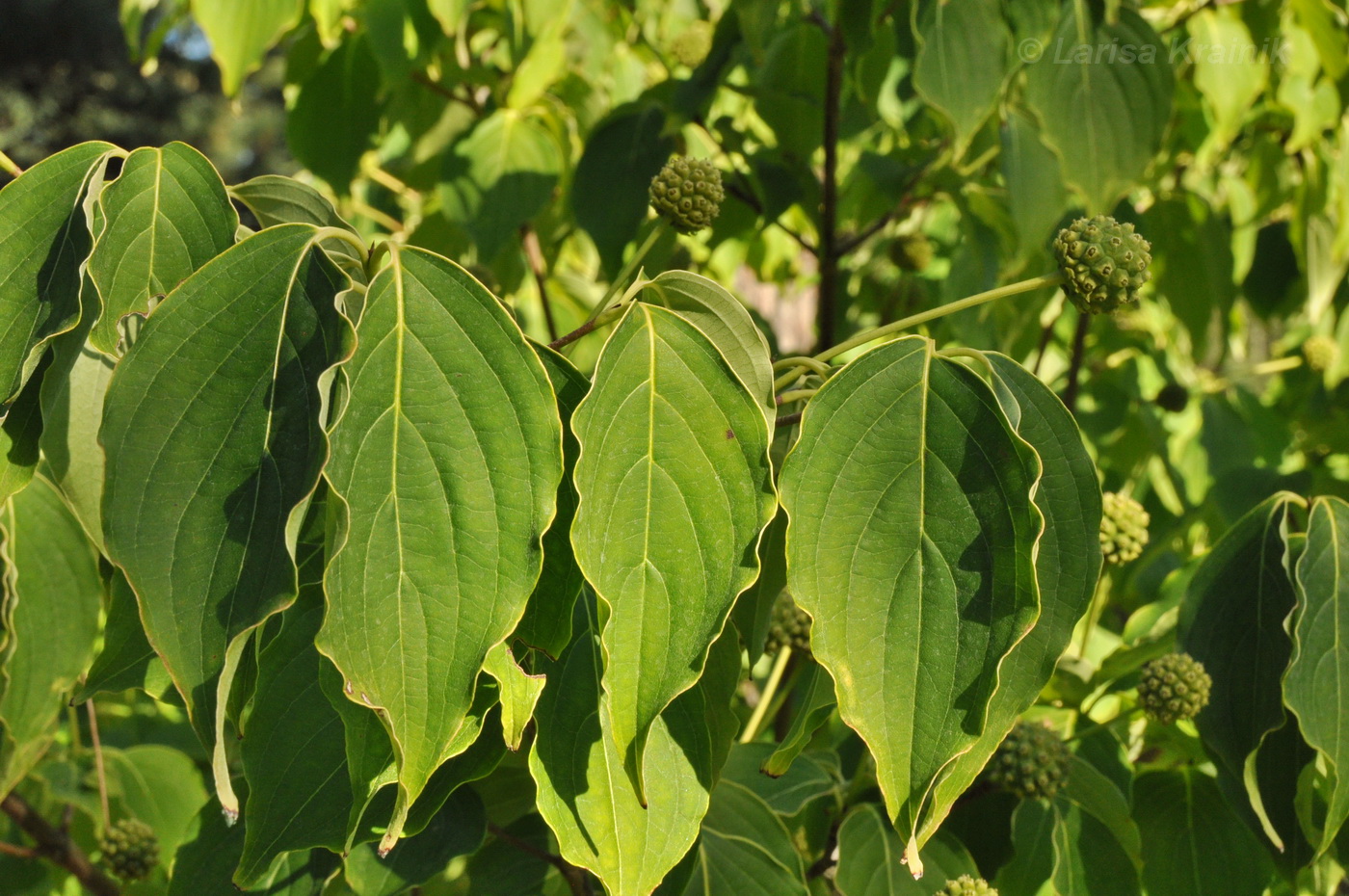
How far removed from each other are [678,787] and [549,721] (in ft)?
0.35

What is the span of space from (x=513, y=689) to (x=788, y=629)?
62 cm

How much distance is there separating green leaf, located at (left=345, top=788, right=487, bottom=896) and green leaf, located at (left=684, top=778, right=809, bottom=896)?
0.20 metres

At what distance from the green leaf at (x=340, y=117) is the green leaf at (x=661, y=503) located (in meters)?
1.36

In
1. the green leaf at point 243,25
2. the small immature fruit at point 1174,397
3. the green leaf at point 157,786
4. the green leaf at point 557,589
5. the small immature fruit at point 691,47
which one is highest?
the green leaf at point 243,25

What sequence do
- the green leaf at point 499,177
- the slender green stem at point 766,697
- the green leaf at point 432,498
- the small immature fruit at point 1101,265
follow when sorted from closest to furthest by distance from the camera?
the green leaf at point 432,498 → the small immature fruit at point 1101,265 → the slender green stem at point 766,697 → the green leaf at point 499,177

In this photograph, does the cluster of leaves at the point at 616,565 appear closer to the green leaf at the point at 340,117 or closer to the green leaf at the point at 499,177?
the green leaf at the point at 499,177

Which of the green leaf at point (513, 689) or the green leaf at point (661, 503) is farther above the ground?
the green leaf at point (661, 503)

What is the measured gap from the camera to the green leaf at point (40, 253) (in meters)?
0.71

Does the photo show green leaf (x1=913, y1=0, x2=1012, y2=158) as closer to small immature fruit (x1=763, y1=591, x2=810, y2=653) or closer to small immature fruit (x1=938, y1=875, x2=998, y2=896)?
small immature fruit (x1=763, y1=591, x2=810, y2=653)

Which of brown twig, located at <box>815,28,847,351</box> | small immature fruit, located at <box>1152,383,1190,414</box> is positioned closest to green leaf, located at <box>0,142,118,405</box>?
brown twig, located at <box>815,28,847,351</box>

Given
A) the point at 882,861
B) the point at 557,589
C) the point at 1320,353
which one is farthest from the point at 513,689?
the point at 1320,353

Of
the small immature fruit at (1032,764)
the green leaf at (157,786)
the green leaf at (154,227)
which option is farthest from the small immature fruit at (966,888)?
the green leaf at (157,786)

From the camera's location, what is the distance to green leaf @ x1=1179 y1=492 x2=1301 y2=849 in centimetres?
95

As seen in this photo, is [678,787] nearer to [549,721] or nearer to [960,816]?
[549,721]
